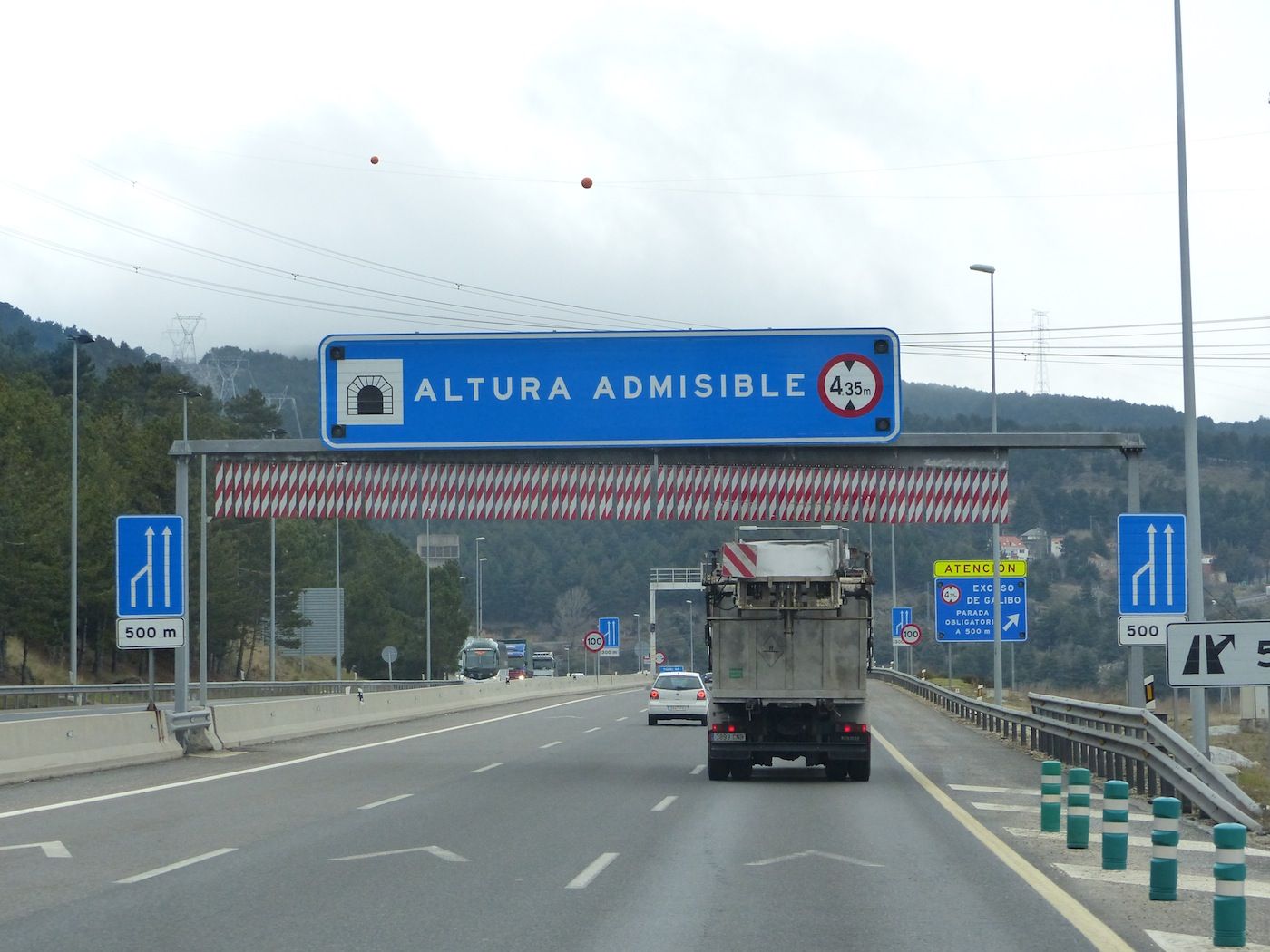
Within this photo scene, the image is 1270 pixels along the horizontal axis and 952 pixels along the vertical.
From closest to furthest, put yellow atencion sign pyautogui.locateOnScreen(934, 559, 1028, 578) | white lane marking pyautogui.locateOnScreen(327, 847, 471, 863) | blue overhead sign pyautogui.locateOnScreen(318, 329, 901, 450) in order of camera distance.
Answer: white lane marking pyautogui.locateOnScreen(327, 847, 471, 863) < blue overhead sign pyautogui.locateOnScreen(318, 329, 901, 450) < yellow atencion sign pyautogui.locateOnScreen(934, 559, 1028, 578)

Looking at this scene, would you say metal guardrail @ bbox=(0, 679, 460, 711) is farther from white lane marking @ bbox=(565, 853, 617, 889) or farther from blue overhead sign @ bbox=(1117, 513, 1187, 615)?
white lane marking @ bbox=(565, 853, 617, 889)

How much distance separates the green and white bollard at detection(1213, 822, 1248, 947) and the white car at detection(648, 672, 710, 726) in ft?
111

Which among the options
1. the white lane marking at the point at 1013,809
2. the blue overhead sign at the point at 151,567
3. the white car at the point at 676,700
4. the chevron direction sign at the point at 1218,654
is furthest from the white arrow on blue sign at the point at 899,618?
the chevron direction sign at the point at 1218,654

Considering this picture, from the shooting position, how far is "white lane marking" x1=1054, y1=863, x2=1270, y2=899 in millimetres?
13023

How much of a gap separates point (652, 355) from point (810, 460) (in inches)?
116

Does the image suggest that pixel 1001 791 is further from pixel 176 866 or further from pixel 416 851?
pixel 176 866

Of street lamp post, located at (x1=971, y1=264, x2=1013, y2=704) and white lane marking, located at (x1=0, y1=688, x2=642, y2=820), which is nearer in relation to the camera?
white lane marking, located at (x1=0, y1=688, x2=642, y2=820)

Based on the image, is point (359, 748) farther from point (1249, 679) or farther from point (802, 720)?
point (1249, 679)

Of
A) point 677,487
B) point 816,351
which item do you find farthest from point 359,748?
point 816,351

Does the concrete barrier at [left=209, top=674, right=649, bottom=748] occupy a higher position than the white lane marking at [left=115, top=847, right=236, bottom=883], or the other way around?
the white lane marking at [left=115, top=847, right=236, bottom=883]

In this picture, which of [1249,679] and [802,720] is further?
[802,720]

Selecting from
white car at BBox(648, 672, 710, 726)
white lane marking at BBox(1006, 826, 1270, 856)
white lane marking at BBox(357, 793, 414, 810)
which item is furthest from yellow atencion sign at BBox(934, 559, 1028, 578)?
white lane marking at BBox(1006, 826, 1270, 856)

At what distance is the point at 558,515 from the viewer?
88.0ft

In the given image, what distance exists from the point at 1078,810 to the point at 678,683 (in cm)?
3003
